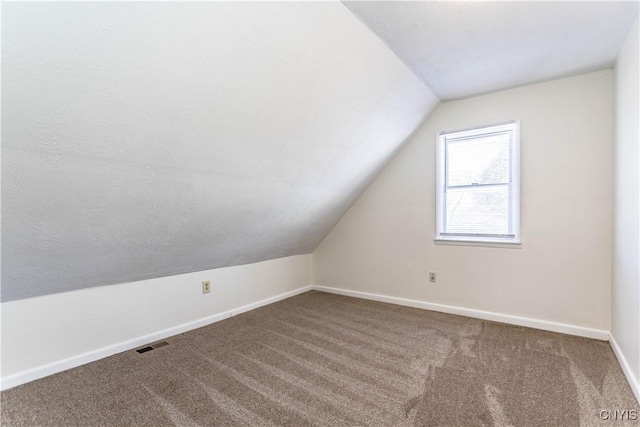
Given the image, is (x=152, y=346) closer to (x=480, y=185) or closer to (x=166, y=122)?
(x=166, y=122)

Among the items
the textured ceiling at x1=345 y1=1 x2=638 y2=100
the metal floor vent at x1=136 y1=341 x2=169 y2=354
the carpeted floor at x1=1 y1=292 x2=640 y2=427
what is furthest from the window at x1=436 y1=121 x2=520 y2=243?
the metal floor vent at x1=136 y1=341 x2=169 y2=354

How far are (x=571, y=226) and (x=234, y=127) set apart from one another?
109 inches

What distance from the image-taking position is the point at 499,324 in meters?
2.83

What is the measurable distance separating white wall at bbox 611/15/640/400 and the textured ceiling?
0.19m

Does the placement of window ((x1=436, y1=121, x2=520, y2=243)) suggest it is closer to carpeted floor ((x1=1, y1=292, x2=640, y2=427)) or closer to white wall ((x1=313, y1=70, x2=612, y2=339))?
white wall ((x1=313, y1=70, x2=612, y2=339))

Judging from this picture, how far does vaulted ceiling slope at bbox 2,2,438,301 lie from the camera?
3.77 ft

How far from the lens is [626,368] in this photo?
1918 millimetres

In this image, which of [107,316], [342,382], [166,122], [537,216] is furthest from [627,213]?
[107,316]

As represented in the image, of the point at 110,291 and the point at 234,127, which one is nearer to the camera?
the point at 234,127

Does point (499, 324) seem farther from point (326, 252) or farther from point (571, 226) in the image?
point (326, 252)

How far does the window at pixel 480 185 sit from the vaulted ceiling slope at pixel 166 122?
77 centimetres

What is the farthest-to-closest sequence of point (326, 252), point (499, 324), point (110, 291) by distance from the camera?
point (326, 252), point (499, 324), point (110, 291)

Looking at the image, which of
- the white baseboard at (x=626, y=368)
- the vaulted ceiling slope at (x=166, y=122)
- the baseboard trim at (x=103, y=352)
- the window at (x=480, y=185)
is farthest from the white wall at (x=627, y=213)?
the baseboard trim at (x=103, y=352)

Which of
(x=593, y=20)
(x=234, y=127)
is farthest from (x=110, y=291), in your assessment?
(x=593, y=20)
